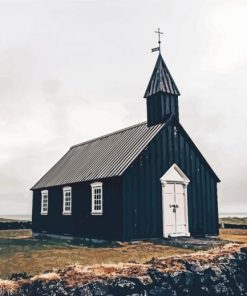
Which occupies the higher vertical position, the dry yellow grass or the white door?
the white door

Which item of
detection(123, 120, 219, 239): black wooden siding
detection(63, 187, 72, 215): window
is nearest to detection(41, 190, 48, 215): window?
detection(63, 187, 72, 215): window

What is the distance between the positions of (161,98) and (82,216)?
29.4ft

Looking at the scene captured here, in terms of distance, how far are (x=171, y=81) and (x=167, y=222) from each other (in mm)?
9254

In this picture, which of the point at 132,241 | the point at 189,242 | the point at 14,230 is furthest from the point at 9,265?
the point at 14,230

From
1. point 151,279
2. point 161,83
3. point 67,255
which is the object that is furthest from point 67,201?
point 151,279

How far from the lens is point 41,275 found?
13.3 meters

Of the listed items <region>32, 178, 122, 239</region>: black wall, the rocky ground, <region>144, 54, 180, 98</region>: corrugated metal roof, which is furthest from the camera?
<region>144, 54, 180, 98</region>: corrugated metal roof

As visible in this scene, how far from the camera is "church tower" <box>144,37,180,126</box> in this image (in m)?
24.7

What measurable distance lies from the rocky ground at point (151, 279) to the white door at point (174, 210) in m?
5.68

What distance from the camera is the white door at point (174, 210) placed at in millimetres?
22719

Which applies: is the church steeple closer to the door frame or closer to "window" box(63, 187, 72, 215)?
the door frame

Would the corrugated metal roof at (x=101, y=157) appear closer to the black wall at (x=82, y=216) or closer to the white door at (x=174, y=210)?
the black wall at (x=82, y=216)

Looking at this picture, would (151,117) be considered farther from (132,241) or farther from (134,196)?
(132,241)

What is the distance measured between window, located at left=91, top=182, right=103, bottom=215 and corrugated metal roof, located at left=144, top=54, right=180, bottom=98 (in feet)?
22.2
